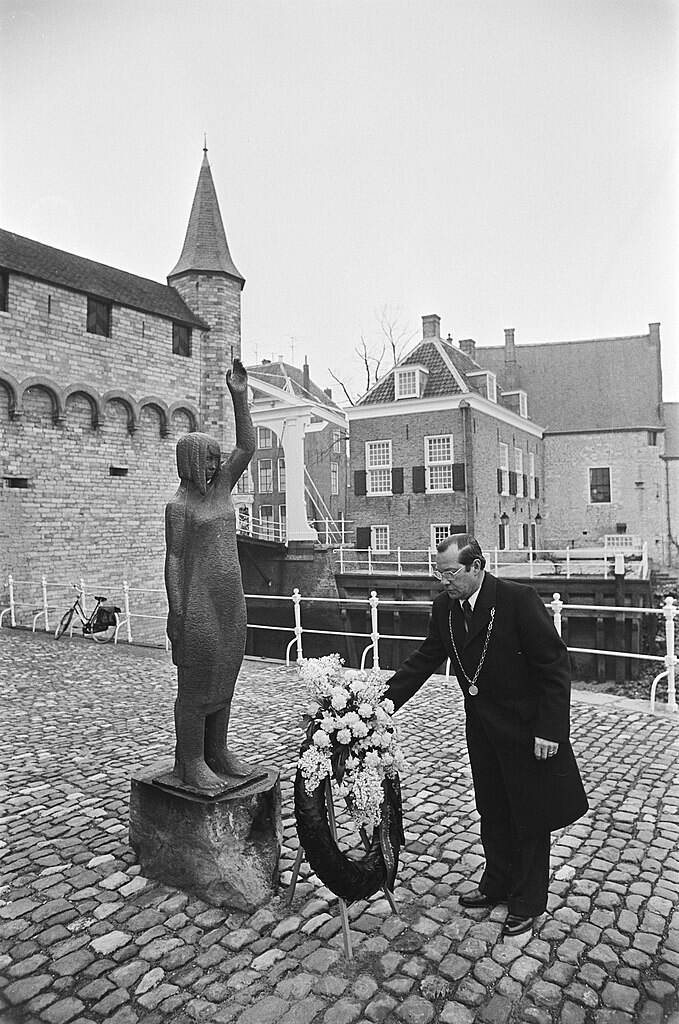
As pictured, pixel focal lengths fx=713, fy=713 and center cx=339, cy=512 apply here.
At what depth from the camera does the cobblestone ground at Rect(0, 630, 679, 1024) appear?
2.45 m

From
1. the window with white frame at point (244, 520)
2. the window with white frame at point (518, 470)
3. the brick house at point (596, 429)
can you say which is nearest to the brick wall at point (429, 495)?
the window with white frame at point (518, 470)

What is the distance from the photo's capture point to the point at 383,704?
9.59 ft

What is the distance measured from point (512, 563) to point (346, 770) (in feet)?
75.8

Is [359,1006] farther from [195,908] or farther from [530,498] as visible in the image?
[530,498]

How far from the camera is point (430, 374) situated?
25484 millimetres

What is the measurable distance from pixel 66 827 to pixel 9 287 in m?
14.7

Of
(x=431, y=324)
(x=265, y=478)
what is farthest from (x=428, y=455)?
(x=265, y=478)

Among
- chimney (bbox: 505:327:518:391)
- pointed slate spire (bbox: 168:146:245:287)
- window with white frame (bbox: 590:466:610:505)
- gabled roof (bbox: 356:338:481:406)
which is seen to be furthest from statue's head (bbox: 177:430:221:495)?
chimney (bbox: 505:327:518:391)

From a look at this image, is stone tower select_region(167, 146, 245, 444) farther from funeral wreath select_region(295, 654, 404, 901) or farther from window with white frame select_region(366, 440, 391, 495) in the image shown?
funeral wreath select_region(295, 654, 404, 901)

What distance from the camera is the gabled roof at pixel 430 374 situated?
82.0 feet

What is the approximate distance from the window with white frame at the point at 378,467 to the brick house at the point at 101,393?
22.3 feet

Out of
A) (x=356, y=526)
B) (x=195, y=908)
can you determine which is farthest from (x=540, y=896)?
(x=356, y=526)

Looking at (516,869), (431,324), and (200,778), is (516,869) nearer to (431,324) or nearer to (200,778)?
(200,778)

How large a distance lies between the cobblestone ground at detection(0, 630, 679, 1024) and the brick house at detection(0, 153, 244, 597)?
12.1 metres
